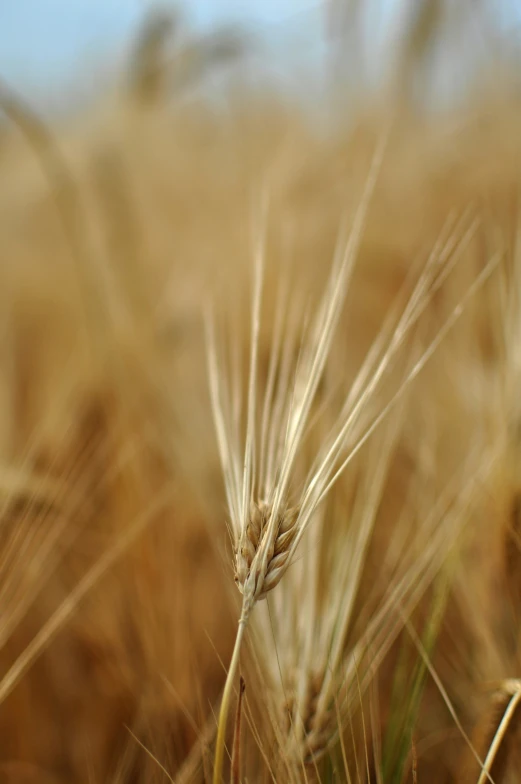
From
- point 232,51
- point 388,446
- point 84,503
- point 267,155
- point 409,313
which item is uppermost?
point 232,51

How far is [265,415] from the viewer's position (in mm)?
331

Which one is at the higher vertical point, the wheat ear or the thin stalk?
the wheat ear

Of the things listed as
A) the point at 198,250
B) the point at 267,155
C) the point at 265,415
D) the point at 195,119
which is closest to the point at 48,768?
the point at 265,415

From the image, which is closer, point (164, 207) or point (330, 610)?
point (330, 610)

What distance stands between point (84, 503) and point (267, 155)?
2.94 feet

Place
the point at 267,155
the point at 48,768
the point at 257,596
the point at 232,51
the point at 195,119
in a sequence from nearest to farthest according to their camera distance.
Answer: the point at 257,596 → the point at 48,768 → the point at 232,51 → the point at 267,155 → the point at 195,119

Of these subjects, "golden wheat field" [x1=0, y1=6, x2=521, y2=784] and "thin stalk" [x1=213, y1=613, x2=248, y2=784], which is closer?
"thin stalk" [x1=213, y1=613, x2=248, y2=784]

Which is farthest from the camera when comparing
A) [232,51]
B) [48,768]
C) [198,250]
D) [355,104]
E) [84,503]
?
[355,104]

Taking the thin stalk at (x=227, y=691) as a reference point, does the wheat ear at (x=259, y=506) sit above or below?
above

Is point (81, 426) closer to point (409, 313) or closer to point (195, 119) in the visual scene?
point (409, 313)

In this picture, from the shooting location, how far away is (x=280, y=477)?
28 centimetres

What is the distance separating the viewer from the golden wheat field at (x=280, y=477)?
342 millimetres

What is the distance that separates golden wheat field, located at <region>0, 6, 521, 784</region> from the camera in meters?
0.34

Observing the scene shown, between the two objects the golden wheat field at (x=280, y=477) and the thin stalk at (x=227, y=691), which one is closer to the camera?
the thin stalk at (x=227, y=691)
